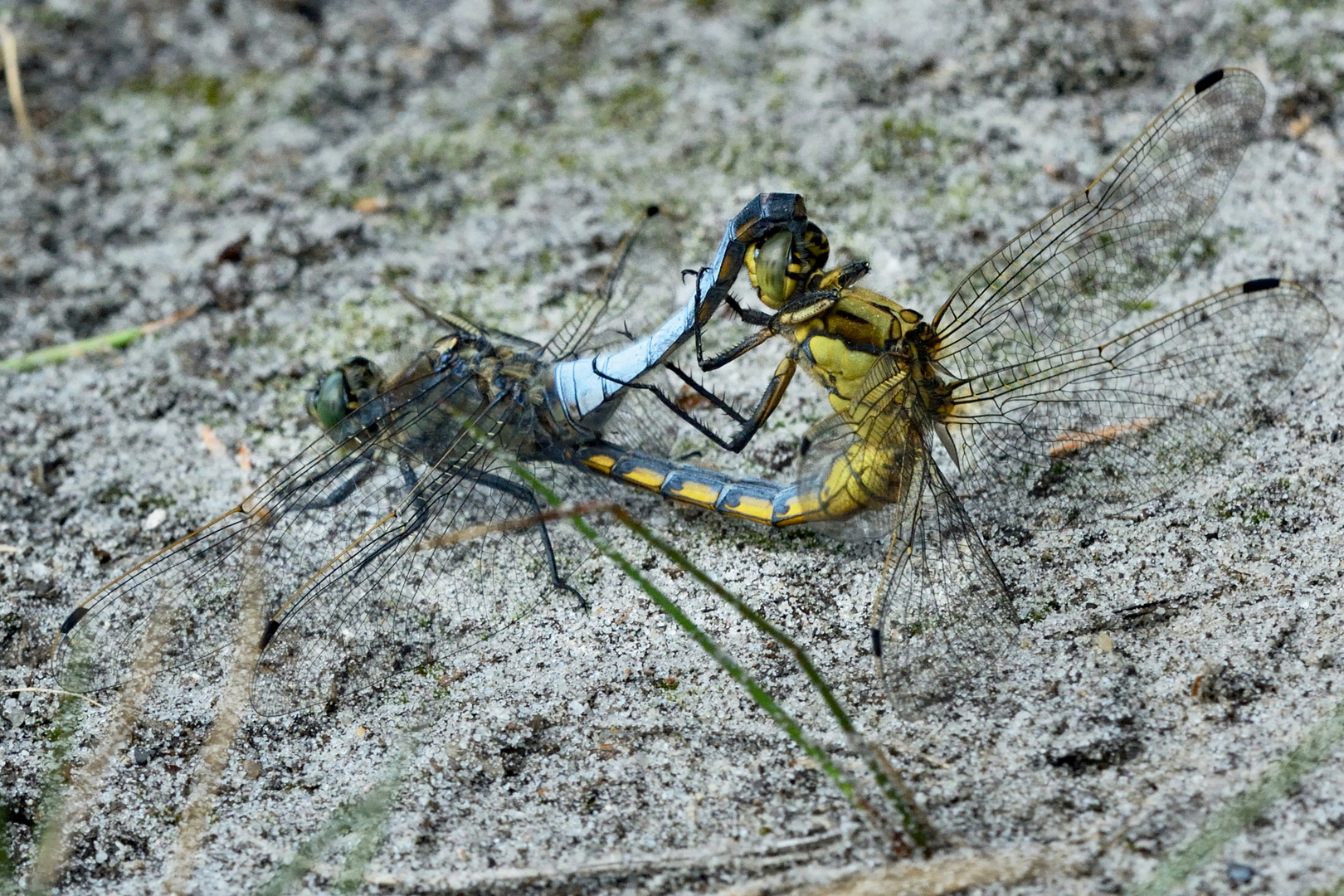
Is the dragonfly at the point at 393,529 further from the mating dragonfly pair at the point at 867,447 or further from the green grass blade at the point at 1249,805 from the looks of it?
the green grass blade at the point at 1249,805

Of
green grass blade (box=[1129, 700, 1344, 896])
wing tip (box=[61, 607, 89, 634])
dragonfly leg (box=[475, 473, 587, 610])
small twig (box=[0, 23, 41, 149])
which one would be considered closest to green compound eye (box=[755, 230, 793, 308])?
dragonfly leg (box=[475, 473, 587, 610])

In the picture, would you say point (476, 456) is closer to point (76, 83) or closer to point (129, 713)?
point (129, 713)

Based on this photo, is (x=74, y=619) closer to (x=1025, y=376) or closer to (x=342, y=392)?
(x=342, y=392)

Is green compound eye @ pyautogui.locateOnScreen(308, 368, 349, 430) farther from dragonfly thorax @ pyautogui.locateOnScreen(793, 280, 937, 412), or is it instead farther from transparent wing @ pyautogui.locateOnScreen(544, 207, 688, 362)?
dragonfly thorax @ pyautogui.locateOnScreen(793, 280, 937, 412)

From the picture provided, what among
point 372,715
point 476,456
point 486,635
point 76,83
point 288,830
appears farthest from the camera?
point 76,83

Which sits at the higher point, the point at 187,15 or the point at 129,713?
the point at 187,15

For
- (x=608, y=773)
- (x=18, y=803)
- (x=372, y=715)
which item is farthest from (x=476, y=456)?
(x=18, y=803)

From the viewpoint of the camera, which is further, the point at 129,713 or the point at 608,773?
the point at 129,713
